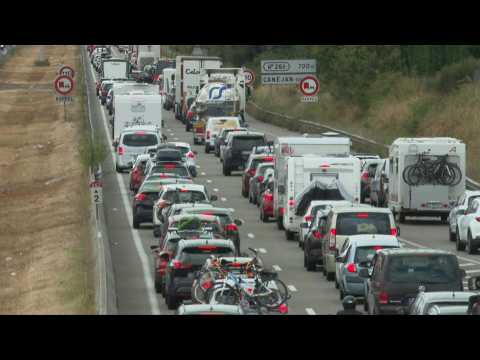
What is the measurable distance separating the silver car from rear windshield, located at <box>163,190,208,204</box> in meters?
9.79

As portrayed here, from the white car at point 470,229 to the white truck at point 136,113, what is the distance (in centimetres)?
2948

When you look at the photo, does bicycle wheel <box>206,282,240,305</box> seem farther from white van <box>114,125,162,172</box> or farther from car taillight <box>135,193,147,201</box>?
white van <box>114,125,162,172</box>

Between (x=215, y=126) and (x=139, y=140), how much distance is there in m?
9.77

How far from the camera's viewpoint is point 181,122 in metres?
84.1

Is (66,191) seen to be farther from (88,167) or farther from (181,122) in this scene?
(181,122)

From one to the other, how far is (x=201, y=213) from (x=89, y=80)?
86.2 m

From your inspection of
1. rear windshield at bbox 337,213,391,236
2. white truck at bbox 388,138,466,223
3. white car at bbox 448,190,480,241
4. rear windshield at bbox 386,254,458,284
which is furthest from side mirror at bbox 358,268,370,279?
white truck at bbox 388,138,466,223

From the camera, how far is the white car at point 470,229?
117 feet

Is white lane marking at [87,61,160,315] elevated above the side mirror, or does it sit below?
below

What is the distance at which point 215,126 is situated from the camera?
215 feet

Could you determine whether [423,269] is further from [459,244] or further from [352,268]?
[459,244]

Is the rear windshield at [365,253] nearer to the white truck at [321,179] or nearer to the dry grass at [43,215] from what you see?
the dry grass at [43,215]

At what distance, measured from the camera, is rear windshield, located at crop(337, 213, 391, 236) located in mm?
30875
